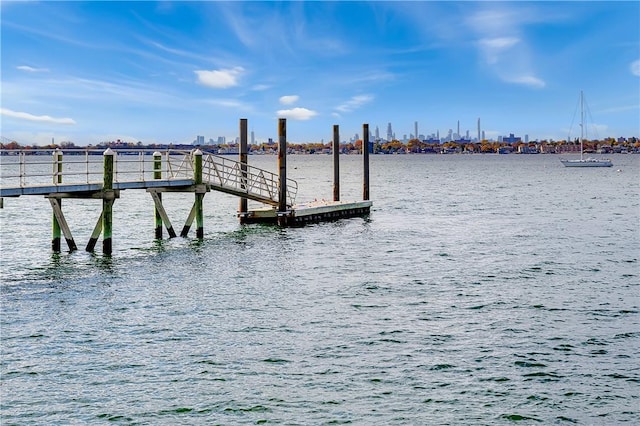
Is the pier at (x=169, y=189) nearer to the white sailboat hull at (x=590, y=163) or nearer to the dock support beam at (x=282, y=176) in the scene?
the dock support beam at (x=282, y=176)

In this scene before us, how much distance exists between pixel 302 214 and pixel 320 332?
66.5ft

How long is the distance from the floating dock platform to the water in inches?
107

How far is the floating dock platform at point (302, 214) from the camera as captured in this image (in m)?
37.3

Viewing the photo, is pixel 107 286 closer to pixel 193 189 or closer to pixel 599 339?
pixel 193 189

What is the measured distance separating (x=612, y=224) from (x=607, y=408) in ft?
106

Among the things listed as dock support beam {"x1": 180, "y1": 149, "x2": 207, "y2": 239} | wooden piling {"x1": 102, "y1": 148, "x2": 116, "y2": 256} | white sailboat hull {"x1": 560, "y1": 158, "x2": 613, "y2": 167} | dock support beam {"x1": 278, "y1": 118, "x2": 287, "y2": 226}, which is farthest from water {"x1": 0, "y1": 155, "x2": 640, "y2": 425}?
white sailboat hull {"x1": 560, "y1": 158, "x2": 613, "y2": 167}

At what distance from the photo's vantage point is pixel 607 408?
13477 mm

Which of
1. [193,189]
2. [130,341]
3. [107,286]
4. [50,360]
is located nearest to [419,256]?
[193,189]

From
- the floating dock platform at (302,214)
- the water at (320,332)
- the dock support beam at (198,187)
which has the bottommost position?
the water at (320,332)

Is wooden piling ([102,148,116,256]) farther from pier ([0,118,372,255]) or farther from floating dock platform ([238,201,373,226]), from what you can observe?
floating dock platform ([238,201,373,226])

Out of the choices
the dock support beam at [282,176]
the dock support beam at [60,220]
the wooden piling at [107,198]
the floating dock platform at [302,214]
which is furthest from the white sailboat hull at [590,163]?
the dock support beam at [60,220]

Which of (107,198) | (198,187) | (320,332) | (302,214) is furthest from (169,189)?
(320,332)

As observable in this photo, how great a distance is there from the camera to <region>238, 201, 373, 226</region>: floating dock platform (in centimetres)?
3731

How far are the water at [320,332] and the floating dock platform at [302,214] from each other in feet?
8.93
